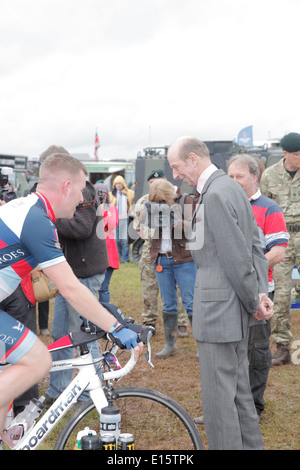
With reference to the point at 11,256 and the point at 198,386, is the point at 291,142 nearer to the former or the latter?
the point at 198,386

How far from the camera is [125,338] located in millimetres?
2635

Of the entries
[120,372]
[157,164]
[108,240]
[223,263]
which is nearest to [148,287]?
[108,240]

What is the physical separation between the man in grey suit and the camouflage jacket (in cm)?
290

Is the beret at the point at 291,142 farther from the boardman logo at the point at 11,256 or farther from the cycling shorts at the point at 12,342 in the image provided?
the cycling shorts at the point at 12,342

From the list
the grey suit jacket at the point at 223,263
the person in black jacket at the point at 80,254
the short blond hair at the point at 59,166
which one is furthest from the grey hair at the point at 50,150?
the grey suit jacket at the point at 223,263

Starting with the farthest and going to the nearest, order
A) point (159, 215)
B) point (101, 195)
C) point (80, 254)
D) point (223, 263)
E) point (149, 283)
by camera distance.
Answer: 1. point (149, 283)
2. point (101, 195)
3. point (159, 215)
4. point (80, 254)
5. point (223, 263)

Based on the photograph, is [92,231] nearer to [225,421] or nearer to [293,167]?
[225,421]

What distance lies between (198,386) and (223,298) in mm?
2664

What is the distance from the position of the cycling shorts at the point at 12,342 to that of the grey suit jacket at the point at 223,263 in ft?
3.39

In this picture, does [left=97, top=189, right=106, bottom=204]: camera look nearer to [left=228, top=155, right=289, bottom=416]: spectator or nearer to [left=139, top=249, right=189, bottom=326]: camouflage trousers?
[left=139, top=249, right=189, bottom=326]: camouflage trousers

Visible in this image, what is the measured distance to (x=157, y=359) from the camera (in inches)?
250

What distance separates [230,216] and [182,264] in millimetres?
3146

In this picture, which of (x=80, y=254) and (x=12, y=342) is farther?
(x=80, y=254)

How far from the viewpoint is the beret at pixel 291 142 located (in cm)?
550
